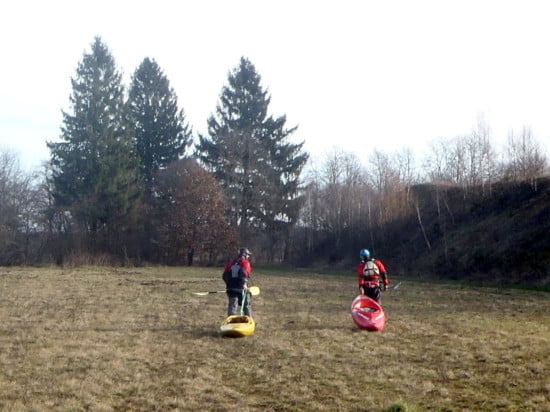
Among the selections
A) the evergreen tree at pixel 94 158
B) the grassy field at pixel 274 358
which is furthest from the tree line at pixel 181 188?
the grassy field at pixel 274 358

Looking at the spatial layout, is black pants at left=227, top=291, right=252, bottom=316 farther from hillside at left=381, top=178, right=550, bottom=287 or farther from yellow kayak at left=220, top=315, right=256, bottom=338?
hillside at left=381, top=178, right=550, bottom=287

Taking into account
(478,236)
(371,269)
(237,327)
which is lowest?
(237,327)

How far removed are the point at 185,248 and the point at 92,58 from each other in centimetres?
1602

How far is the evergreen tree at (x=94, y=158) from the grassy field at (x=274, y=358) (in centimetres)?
2887

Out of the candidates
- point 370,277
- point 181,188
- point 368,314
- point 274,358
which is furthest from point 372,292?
point 181,188

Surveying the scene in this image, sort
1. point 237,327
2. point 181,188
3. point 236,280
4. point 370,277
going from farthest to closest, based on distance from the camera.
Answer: point 181,188 → point 370,277 → point 236,280 → point 237,327

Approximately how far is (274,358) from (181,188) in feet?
120

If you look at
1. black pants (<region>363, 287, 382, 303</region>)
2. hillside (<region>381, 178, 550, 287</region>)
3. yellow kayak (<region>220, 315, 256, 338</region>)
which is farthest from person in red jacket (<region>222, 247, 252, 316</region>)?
hillside (<region>381, 178, 550, 287</region>)

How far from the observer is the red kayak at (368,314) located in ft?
43.0

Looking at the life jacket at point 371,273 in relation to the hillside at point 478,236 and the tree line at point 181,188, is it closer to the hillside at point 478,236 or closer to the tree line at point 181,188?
the hillside at point 478,236

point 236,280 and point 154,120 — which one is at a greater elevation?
point 154,120

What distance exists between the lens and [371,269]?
14.2 m

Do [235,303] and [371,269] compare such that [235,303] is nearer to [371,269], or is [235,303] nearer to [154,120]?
[371,269]

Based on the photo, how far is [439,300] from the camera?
2017cm
